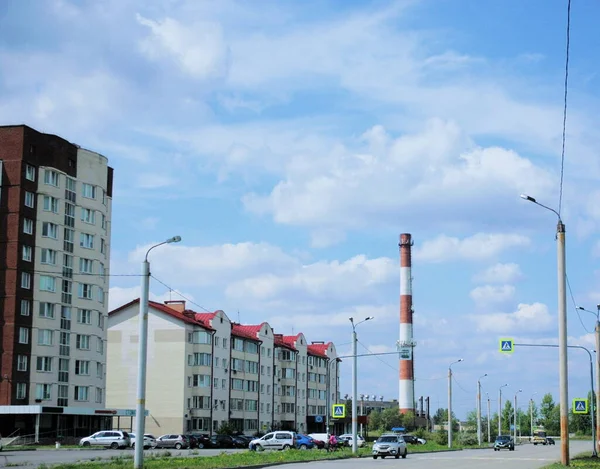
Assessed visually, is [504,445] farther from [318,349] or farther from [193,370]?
[318,349]

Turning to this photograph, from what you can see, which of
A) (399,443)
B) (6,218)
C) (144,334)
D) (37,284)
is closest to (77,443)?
(37,284)

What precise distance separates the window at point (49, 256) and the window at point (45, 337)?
21.0ft

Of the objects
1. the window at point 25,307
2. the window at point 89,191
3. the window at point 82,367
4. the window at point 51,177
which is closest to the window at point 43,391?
the window at point 82,367

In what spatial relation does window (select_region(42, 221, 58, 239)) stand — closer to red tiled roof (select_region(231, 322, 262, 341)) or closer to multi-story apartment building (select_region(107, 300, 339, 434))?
multi-story apartment building (select_region(107, 300, 339, 434))

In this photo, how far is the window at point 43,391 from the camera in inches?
3150

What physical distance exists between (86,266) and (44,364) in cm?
1175

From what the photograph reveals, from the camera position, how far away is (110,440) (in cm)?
7238

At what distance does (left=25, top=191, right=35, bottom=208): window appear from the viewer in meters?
81.6

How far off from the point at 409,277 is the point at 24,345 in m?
56.6

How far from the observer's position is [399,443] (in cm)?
5566

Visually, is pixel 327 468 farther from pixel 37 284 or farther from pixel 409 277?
pixel 409 277

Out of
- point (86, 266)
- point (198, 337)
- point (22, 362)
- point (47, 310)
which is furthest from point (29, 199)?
point (198, 337)

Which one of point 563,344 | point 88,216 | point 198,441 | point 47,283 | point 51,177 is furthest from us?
point 88,216

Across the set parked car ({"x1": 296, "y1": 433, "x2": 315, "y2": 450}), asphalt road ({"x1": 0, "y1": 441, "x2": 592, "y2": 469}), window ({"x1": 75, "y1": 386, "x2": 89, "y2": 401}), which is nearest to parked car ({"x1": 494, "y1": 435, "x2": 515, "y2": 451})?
parked car ({"x1": 296, "y1": 433, "x2": 315, "y2": 450})
